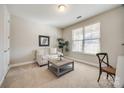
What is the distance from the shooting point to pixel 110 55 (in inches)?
130

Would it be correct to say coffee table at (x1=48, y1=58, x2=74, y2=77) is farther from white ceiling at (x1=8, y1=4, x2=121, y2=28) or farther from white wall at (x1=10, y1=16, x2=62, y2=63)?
white ceiling at (x1=8, y1=4, x2=121, y2=28)

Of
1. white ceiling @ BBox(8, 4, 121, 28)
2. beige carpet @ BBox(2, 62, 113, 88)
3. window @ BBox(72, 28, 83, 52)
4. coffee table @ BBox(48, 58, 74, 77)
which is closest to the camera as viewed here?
beige carpet @ BBox(2, 62, 113, 88)

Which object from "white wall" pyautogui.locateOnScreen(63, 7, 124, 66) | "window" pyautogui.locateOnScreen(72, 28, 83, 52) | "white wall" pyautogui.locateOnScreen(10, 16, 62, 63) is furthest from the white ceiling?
"window" pyautogui.locateOnScreen(72, 28, 83, 52)

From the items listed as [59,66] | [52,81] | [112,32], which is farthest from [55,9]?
[52,81]

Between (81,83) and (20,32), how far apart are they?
12.1 feet

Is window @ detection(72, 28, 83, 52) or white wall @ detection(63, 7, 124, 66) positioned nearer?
white wall @ detection(63, 7, 124, 66)

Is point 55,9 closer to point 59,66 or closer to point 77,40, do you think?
point 59,66

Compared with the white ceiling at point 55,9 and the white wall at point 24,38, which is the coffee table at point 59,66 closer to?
the white wall at point 24,38

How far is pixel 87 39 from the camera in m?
4.42

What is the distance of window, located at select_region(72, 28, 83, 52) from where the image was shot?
16.0 ft

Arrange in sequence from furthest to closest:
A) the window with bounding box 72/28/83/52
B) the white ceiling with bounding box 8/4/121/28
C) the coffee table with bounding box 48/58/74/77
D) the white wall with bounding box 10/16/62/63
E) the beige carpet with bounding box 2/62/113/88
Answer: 1. the window with bounding box 72/28/83/52
2. the white wall with bounding box 10/16/62/63
3. the white ceiling with bounding box 8/4/121/28
4. the coffee table with bounding box 48/58/74/77
5. the beige carpet with bounding box 2/62/113/88
